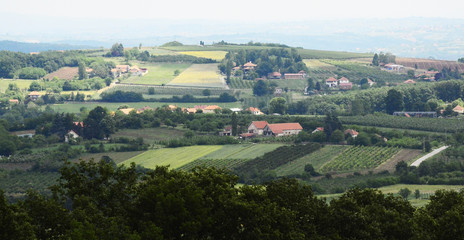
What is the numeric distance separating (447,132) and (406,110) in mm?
22482

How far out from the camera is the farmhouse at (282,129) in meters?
95.6

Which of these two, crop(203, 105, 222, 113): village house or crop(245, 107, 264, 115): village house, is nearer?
crop(203, 105, 222, 113): village house

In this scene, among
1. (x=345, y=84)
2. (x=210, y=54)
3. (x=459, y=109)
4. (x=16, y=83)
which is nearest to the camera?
(x=459, y=109)

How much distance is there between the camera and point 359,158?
254 ft

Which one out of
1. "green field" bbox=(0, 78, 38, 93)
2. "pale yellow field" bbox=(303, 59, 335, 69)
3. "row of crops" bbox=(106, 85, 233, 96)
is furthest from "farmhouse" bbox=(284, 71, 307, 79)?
"green field" bbox=(0, 78, 38, 93)

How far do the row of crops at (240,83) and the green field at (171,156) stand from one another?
59.3m

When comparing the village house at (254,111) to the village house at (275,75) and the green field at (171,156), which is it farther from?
the village house at (275,75)

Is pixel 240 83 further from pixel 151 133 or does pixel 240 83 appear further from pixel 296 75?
pixel 151 133

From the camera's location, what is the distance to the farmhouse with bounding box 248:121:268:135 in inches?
3831

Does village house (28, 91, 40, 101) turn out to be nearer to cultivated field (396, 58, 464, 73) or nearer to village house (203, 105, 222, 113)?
village house (203, 105, 222, 113)

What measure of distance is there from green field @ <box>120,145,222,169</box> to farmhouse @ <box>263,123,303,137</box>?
1122 cm

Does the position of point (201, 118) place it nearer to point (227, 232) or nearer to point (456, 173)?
point (456, 173)

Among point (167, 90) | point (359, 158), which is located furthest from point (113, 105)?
point (359, 158)

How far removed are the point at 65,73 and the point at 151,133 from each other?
224 ft
